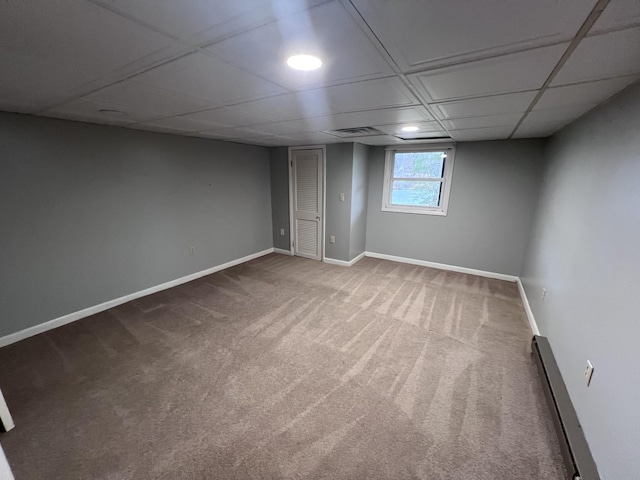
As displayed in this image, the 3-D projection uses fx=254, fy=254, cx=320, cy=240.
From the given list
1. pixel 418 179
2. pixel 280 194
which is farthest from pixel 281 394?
pixel 418 179

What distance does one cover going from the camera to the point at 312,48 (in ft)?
3.56

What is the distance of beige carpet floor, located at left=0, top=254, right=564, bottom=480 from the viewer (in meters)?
1.43

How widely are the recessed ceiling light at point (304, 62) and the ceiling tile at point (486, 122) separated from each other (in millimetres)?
1754

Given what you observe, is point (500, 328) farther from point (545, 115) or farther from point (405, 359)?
point (545, 115)

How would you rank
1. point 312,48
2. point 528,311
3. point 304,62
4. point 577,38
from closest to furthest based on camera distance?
point 577,38 < point 312,48 < point 304,62 < point 528,311

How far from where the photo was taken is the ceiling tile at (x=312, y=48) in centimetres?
90

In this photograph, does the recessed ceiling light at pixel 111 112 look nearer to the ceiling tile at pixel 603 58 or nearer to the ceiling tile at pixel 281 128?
the ceiling tile at pixel 281 128

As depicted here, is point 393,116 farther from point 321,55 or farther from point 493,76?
point 321,55

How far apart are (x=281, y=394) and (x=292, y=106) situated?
2179mm

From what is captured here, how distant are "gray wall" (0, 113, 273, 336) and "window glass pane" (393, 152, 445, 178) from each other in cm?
281

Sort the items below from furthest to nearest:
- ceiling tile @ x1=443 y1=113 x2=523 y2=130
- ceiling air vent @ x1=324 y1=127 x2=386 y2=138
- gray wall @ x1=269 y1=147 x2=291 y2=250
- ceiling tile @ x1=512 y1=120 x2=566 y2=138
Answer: gray wall @ x1=269 y1=147 x2=291 y2=250 → ceiling air vent @ x1=324 y1=127 x2=386 y2=138 → ceiling tile @ x1=512 y1=120 x2=566 y2=138 → ceiling tile @ x1=443 y1=113 x2=523 y2=130

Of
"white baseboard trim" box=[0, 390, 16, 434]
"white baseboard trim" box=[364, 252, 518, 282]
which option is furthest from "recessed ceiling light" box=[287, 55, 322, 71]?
"white baseboard trim" box=[364, 252, 518, 282]

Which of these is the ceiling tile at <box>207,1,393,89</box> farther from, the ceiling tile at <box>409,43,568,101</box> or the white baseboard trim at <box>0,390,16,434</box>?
the white baseboard trim at <box>0,390,16,434</box>

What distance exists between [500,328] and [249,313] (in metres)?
2.77
